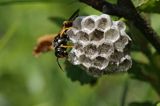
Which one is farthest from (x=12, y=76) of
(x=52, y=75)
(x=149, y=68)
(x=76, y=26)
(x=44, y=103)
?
(x=76, y=26)

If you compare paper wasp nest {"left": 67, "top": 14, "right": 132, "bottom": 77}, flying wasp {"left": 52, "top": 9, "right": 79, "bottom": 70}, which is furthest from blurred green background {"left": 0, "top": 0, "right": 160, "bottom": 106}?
paper wasp nest {"left": 67, "top": 14, "right": 132, "bottom": 77}

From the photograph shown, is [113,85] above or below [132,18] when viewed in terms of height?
below

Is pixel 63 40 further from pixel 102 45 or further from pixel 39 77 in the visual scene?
pixel 39 77

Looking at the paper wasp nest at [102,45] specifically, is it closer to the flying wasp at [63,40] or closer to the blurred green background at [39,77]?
the flying wasp at [63,40]

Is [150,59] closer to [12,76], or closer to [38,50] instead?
[38,50]

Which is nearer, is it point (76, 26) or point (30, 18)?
point (76, 26)

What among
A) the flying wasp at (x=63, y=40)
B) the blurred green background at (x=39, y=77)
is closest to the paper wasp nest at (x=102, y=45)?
the flying wasp at (x=63, y=40)

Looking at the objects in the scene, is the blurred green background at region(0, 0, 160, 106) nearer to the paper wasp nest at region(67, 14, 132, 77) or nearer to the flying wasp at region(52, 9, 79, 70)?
the flying wasp at region(52, 9, 79, 70)
